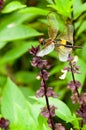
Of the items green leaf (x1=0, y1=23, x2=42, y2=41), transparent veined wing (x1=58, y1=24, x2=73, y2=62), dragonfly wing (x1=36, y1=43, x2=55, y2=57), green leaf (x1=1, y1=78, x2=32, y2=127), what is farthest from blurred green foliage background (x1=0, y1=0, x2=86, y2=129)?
dragonfly wing (x1=36, y1=43, x2=55, y2=57)

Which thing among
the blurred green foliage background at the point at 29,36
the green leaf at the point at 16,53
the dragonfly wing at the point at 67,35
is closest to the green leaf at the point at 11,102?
the blurred green foliage background at the point at 29,36

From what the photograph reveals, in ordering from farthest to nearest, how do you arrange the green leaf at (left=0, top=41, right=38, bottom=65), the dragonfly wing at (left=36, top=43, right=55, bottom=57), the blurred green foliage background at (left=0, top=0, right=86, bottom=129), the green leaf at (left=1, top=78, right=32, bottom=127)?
the green leaf at (left=0, top=41, right=38, bottom=65), the blurred green foliage background at (left=0, top=0, right=86, bottom=129), the green leaf at (left=1, top=78, right=32, bottom=127), the dragonfly wing at (left=36, top=43, right=55, bottom=57)

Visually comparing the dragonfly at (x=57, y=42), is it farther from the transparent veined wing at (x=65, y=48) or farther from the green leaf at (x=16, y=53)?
the green leaf at (x=16, y=53)

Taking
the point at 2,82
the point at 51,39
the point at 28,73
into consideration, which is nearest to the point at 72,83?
the point at 51,39

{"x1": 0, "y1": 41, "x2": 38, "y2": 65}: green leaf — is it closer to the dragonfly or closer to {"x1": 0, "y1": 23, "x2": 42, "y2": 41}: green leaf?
{"x1": 0, "y1": 23, "x2": 42, "y2": 41}: green leaf

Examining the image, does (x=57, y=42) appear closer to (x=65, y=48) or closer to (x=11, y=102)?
(x=65, y=48)

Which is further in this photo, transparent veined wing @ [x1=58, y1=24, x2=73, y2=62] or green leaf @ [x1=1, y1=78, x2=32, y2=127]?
green leaf @ [x1=1, y1=78, x2=32, y2=127]

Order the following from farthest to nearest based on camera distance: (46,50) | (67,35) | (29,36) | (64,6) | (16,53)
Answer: (16,53) < (29,36) < (64,6) < (67,35) < (46,50)

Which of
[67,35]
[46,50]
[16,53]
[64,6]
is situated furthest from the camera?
[16,53]

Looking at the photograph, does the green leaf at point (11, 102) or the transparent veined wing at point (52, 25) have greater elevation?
the transparent veined wing at point (52, 25)

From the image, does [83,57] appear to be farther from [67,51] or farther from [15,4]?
[67,51]

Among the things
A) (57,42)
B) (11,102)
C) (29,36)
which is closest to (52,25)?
(57,42)

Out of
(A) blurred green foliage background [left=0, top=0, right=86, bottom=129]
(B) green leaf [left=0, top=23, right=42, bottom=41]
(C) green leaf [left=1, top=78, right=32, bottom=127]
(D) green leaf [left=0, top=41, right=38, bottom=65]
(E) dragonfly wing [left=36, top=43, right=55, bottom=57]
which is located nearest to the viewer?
(E) dragonfly wing [left=36, top=43, right=55, bottom=57]
